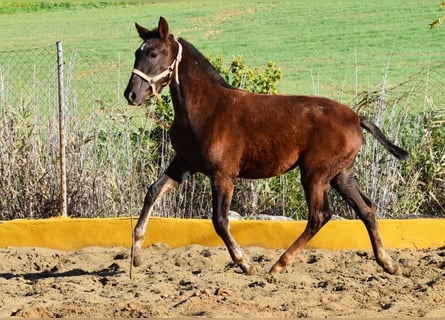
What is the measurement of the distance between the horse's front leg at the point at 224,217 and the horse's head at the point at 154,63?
932 millimetres

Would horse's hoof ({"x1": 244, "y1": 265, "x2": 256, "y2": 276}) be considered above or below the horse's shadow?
above

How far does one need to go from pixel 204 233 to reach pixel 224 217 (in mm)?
1168

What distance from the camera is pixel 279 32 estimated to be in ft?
140

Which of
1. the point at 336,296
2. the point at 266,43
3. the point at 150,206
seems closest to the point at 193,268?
the point at 150,206

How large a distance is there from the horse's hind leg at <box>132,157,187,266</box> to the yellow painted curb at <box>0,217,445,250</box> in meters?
0.92

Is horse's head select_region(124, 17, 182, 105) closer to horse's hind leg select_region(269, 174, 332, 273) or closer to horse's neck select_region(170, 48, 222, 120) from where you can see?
horse's neck select_region(170, 48, 222, 120)

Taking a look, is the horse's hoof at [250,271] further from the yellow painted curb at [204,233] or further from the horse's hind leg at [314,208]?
the yellow painted curb at [204,233]

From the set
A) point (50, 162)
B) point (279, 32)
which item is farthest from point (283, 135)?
point (279, 32)

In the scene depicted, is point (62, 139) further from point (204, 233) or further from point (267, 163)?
point (267, 163)

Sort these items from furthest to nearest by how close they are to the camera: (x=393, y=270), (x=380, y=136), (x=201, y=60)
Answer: (x=380, y=136) < (x=201, y=60) < (x=393, y=270)

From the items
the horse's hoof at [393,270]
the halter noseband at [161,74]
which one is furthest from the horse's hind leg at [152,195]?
the horse's hoof at [393,270]

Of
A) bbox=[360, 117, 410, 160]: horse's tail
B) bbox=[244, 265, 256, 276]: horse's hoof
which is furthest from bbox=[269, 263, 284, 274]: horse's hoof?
bbox=[360, 117, 410, 160]: horse's tail

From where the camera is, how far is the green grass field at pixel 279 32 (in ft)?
112

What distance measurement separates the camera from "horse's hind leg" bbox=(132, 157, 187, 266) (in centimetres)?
912
